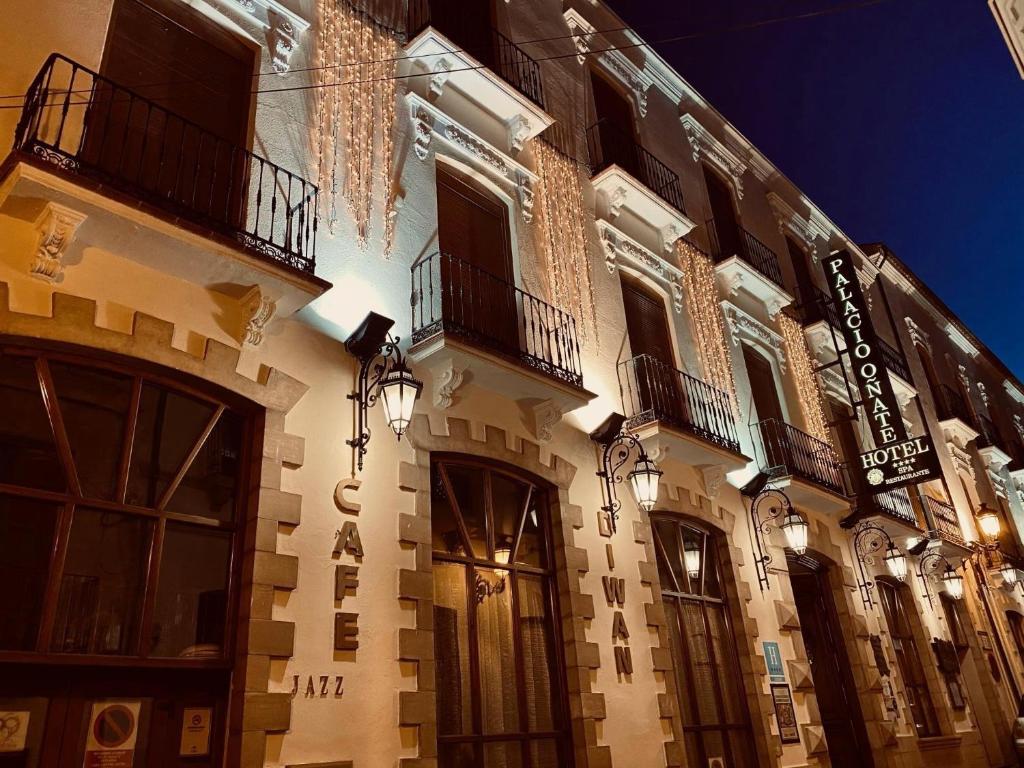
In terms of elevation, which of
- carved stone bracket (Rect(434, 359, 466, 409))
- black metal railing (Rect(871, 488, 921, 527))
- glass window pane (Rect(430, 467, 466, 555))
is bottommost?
glass window pane (Rect(430, 467, 466, 555))

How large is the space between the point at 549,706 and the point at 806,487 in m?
5.72

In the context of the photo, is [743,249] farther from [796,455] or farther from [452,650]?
[452,650]

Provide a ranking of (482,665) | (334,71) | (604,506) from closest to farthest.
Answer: (482,665) < (334,71) < (604,506)

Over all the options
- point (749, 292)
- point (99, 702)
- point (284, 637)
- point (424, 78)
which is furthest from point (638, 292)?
point (99, 702)

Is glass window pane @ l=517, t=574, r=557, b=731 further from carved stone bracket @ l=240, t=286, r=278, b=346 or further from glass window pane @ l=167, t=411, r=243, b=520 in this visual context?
carved stone bracket @ l=240, t=286, r=278, b=346

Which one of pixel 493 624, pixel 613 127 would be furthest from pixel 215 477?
pixel 613 127

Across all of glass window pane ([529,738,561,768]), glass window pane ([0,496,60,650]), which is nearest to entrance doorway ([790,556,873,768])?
glass window pane ([529,738,561,768])

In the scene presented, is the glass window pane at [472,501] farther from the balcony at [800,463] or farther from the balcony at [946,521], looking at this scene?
the balcony at [946,521]

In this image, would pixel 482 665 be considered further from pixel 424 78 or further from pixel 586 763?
pixel 424 78

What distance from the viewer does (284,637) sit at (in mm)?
4906

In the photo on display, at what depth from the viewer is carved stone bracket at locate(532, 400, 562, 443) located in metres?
7.63

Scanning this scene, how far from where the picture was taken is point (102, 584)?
176 inches

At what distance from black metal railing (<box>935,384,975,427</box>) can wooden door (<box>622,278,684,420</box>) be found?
11896 mm

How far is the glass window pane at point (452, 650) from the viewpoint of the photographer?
19.3ft
